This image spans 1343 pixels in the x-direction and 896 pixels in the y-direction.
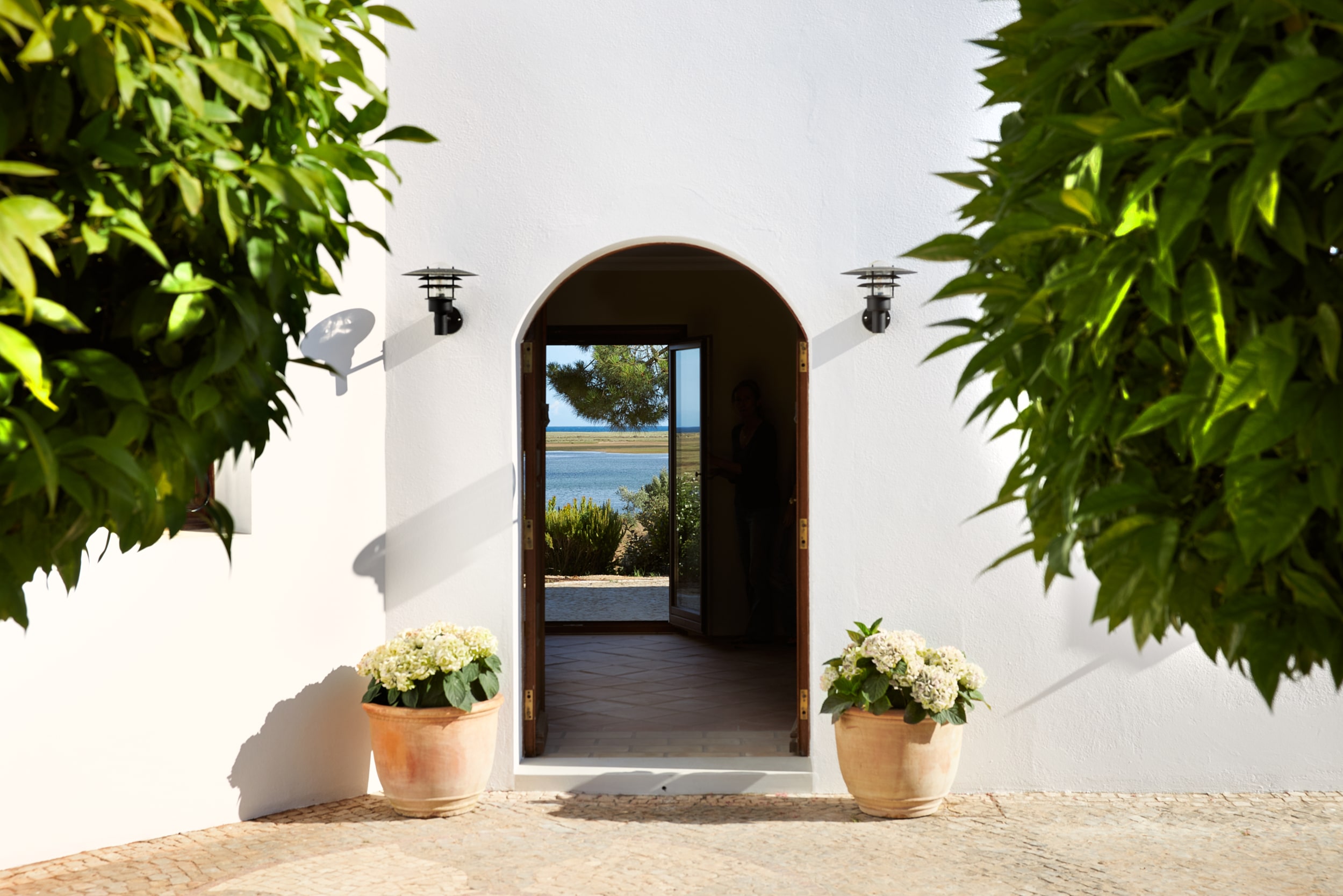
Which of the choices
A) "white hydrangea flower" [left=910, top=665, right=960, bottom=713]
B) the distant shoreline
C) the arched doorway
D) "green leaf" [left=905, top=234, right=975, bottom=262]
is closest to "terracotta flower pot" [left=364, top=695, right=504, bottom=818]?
"white hydrangea flower" [left=910, top=665, right=960, bottom=713]

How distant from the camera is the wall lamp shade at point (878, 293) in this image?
4.88 metres

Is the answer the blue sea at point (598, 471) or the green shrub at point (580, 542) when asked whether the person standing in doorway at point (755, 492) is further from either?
the blue sea at point (598, 471)

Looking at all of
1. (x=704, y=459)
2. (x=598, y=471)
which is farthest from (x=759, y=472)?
(x=598, y=471)

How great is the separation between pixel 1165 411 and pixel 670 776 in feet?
13.9

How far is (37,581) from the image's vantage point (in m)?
3.88

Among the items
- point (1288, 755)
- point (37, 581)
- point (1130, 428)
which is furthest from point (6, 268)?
point (1288, 755)

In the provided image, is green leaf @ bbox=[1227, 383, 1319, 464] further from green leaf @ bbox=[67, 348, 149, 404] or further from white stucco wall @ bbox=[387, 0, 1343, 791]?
white stucco wall @ bbox=[387, 0, 1343, 791]

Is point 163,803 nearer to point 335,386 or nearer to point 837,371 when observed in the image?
point 335,386

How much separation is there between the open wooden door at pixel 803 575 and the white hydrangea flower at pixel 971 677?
2.28 ft

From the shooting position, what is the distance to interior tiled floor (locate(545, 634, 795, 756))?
5426 millimetres

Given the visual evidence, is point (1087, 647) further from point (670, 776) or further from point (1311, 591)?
point (1311, 591)

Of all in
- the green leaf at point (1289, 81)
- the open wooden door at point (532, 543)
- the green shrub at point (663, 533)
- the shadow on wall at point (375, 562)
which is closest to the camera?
the green leaf at point (1289, 81)

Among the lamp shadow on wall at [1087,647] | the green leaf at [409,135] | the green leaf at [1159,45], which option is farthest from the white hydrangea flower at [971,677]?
the green leaf at [1159,45]

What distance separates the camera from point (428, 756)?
4.56 m
